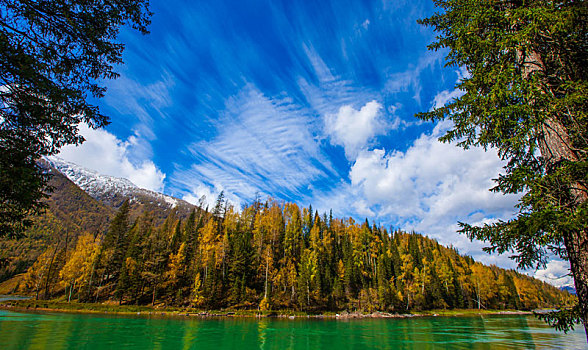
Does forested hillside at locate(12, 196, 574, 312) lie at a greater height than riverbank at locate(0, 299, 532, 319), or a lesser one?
greater

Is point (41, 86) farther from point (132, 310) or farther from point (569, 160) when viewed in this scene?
point (132, 310)

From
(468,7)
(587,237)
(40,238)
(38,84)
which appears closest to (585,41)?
(468,7)

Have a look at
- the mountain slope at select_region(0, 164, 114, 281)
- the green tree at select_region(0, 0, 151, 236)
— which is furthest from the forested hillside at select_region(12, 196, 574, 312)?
the green tree at select_region(0, 0, 151, 236)

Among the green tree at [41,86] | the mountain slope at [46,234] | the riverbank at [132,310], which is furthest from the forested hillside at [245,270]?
the green tree at [41,86]

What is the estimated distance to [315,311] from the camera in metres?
46.4

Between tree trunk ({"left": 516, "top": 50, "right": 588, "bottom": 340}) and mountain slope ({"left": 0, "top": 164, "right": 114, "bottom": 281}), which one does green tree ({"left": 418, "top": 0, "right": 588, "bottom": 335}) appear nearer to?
tree trunk ({"left": 516, "top": 50, "right": 588, "bottom": 340})

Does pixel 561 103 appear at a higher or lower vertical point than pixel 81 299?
higher

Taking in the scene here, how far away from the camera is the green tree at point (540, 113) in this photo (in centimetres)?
481

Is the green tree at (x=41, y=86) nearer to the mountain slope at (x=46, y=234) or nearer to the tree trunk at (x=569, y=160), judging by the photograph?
the tree trunk at (x=569, y=160)

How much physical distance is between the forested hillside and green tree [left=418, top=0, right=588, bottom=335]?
44294 millimetres

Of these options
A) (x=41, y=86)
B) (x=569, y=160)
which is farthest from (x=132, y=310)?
(x=569, y=160)

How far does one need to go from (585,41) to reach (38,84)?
45.1ft

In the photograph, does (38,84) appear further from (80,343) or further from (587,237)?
(80,343)

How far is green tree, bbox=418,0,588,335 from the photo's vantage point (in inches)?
189
